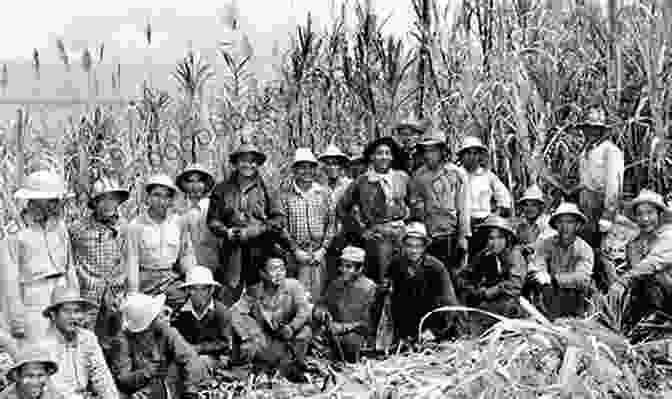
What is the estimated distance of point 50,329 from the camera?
4617mm

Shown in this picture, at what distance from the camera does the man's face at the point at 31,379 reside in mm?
4055

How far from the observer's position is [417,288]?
574 cm

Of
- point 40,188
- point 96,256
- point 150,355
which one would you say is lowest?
point 150,355

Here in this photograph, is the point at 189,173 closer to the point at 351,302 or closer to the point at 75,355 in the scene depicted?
the point at 351,302

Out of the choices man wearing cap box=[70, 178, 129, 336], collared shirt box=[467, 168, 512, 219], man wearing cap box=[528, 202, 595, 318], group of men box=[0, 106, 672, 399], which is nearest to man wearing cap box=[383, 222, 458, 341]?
group of men box=[0, 106, 672, 399]

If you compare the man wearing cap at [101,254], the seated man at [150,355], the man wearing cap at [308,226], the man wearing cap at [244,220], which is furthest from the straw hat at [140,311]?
the man wearing cap at [308,226]

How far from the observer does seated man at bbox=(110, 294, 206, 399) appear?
4.90 meters

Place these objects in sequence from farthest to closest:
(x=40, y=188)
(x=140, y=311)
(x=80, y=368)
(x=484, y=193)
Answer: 1. (x=484, y=193)
2. (x=140, y=311)
3. (x=40, y=188)
4. (x=80, y=368)

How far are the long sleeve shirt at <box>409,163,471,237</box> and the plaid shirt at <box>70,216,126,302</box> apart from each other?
6.60 ft

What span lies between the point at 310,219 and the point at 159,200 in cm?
105

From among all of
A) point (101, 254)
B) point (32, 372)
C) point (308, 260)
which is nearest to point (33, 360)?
point (32, 372)

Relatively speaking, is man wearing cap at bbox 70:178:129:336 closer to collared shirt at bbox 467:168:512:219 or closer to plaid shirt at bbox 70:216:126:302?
plaid shirt at bbox 70:216:126:302

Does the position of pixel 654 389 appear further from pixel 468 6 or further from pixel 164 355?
pixel 468 6

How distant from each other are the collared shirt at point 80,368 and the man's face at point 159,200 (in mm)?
1210
